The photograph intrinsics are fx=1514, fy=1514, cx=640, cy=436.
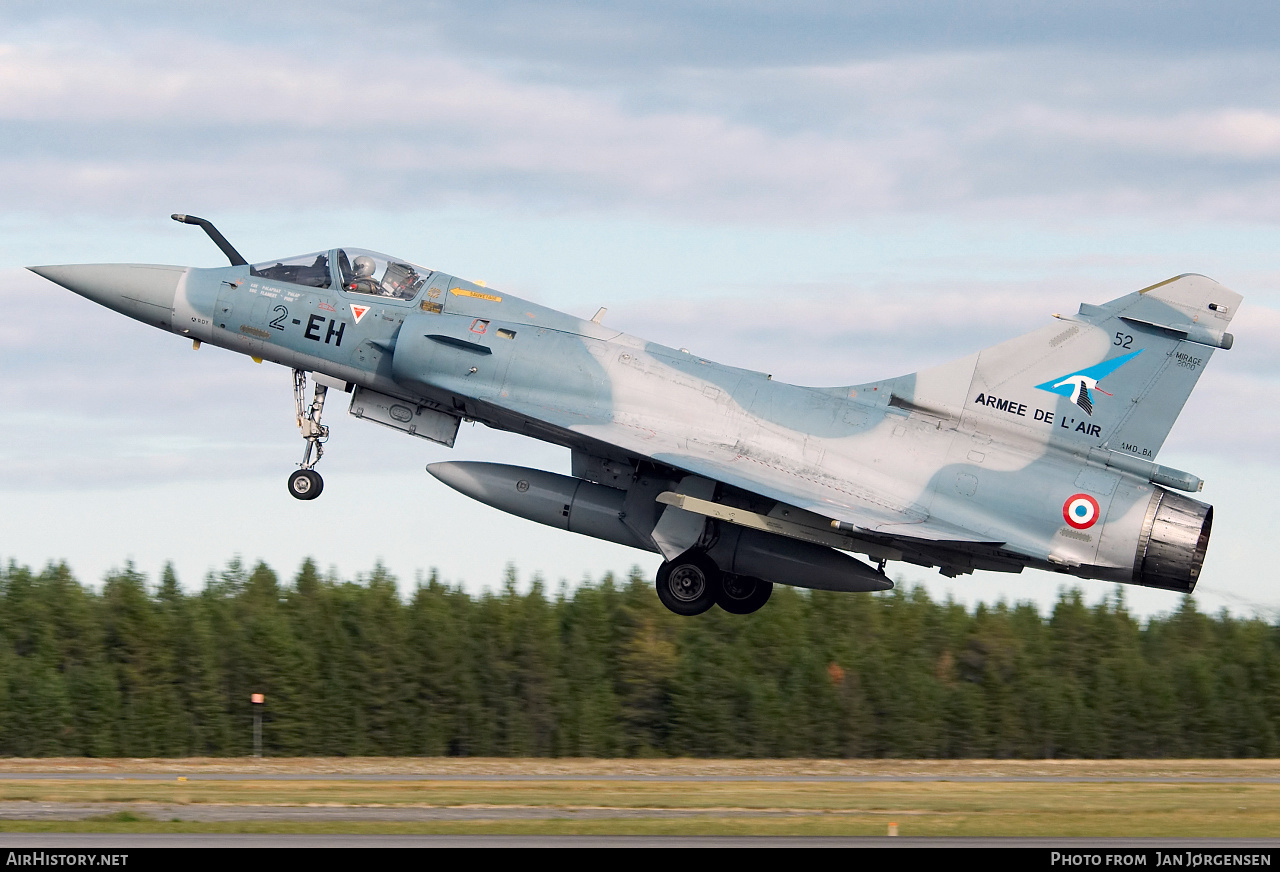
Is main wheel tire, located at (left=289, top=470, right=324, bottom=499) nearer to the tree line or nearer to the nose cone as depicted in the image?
the nose cone

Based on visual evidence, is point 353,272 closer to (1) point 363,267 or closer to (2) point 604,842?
(1) point 363,267

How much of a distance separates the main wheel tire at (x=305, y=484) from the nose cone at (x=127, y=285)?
246cm

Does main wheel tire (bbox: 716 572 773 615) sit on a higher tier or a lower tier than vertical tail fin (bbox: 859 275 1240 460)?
lower

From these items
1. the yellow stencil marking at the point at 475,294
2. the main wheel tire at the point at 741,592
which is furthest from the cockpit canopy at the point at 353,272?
the main wheel tire at the point at 741,592

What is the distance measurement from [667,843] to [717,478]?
3889 millimetres

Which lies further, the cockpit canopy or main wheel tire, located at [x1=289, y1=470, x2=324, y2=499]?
the cockpit canopy

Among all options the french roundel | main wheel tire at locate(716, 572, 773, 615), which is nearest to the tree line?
main wheel tire at locate(716, 572, 773, 615)

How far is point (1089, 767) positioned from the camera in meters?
35.4

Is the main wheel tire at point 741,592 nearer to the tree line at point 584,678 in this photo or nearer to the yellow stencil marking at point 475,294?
the yellow stencil marking at point 475,294

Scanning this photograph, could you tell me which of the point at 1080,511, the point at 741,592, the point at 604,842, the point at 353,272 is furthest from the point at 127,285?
the point at 1080,511

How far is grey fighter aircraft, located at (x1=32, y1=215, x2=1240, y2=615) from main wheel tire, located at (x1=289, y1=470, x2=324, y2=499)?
26mm

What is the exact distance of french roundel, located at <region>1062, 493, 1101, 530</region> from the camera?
1634cm

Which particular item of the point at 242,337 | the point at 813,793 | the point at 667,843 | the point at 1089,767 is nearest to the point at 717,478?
the point at 667,843
